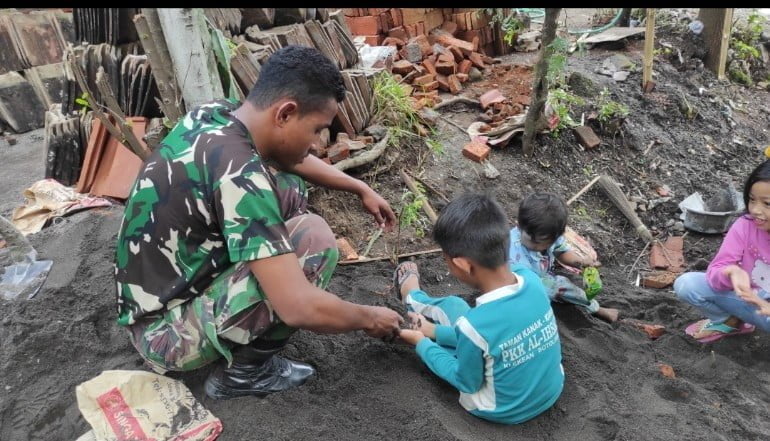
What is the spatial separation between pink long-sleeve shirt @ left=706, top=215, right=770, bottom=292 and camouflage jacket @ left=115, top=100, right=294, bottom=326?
7.68ft

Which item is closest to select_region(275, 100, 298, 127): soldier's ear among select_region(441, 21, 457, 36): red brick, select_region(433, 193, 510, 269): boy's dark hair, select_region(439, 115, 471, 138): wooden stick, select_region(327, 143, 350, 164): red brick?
select_region(433, 193, 510, 269): boy's dark hair

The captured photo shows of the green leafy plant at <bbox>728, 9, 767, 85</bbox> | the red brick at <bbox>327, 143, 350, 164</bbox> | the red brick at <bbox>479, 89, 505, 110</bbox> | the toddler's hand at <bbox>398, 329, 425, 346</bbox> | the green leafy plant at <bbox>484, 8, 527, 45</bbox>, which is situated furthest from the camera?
the green leafy plant at <bbox>728, 9, 767, 85</bbox>

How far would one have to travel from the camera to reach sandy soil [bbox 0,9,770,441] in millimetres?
2217

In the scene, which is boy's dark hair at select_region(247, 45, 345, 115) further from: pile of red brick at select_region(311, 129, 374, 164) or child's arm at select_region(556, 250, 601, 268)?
child's arm at select_region(556, 250, 601, 268)

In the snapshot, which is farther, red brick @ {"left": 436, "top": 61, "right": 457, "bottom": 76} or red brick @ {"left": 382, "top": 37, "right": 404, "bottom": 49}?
red brick @ {"left": 382, "top": 37, "right": 404, "bottom": 49}

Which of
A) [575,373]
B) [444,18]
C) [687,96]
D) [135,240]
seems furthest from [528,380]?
[444,18]

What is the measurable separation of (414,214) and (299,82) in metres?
1.99

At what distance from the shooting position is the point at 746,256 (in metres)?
2.81

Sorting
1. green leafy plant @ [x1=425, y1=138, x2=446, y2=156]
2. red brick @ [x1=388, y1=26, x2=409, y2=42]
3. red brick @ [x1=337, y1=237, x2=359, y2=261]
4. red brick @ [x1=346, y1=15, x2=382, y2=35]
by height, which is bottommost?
red brick @ [x1=337, y1=237, x2=359, y2=261]

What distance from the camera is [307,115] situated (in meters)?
1.88

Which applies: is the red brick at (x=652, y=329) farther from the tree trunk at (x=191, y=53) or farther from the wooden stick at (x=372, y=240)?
the tree trunk at (x=191, y=53)

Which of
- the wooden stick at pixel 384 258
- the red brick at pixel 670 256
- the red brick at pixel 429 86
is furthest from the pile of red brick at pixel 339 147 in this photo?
the red brick at pixel 670 256

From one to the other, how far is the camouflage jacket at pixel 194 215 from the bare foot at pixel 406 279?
116 centimetres

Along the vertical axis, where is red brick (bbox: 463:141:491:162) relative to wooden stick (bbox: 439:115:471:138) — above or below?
below
